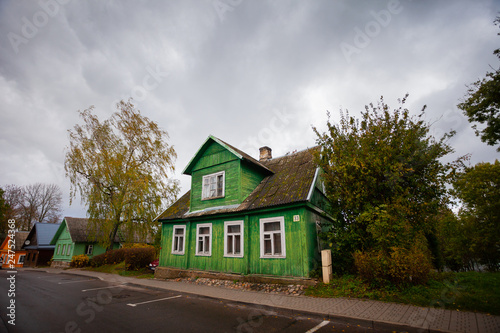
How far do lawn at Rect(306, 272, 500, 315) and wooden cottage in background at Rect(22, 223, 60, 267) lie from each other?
42.5 meters

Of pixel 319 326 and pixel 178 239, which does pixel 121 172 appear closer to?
pixel 178 239

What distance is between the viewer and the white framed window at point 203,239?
531 inches

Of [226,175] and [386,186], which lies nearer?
[386,186]

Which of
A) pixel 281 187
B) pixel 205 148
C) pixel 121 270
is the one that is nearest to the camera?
pixel 281 187

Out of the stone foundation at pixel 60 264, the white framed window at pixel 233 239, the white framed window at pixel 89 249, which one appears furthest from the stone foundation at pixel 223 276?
the stone foundation at pixel 60 264

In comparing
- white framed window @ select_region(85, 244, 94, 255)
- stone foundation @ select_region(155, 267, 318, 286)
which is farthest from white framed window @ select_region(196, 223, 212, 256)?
white framed window @ select_region(85, 244, 94, 255)

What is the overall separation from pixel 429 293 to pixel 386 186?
391 centimetres

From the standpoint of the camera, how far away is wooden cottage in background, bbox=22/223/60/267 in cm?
3406

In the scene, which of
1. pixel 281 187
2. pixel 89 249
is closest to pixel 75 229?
pixel 89 249

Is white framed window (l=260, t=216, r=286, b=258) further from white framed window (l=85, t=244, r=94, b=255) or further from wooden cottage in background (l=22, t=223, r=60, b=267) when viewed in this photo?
wooden cottage in background (l=22, t=223, r=60, b=267)

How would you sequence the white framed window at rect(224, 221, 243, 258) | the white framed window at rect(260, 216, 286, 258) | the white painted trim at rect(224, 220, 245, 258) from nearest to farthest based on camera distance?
the white framed window at rect(260, 216, 286, 258) < the white painted trim at rect(224, 220, 245, 258) < the white framed window at rect(224, 221, 243, 258)

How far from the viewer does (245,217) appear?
39.6 ft

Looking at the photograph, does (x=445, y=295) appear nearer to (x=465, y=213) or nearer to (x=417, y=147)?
(x=417, y=147)

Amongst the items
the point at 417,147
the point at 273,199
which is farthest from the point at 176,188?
the point at 417,147
